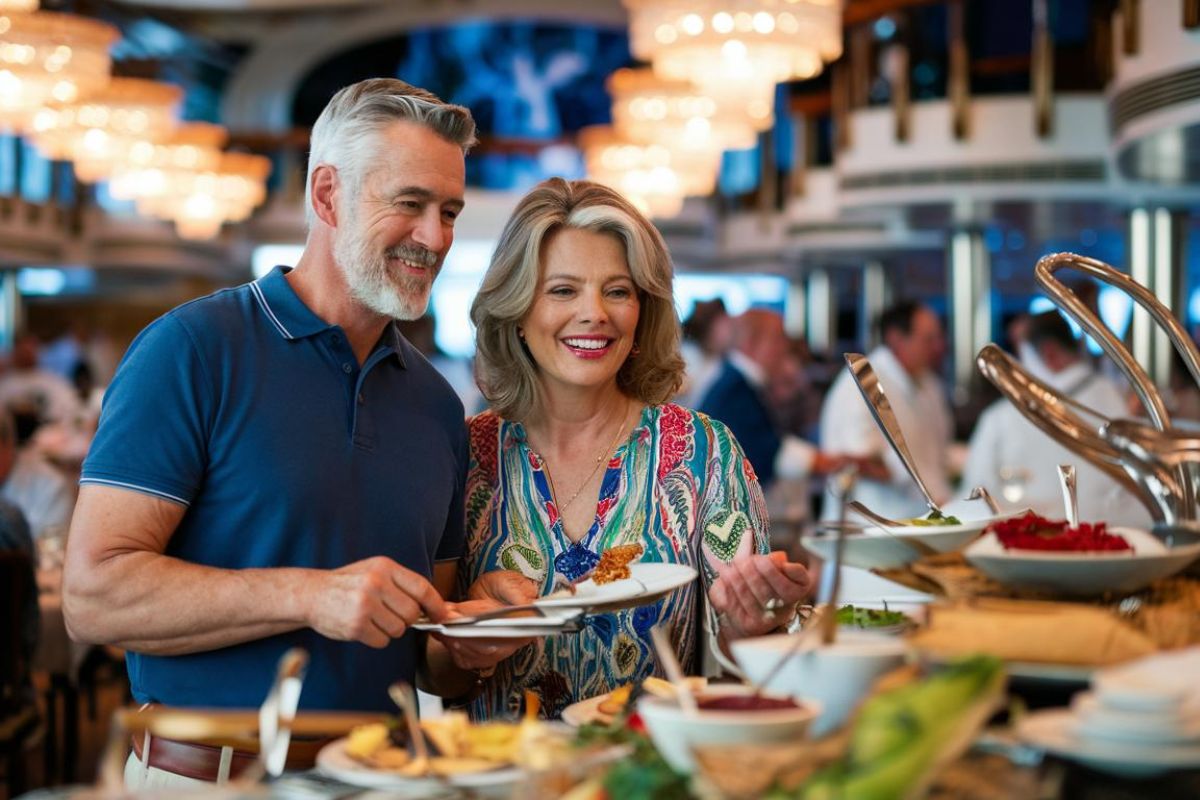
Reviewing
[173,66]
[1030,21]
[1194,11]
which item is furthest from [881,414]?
[173,66]

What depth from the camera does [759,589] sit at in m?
2.01

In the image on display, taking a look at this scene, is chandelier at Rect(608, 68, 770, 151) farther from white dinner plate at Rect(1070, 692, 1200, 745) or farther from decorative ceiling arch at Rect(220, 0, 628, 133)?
decorative ceiling arch at Rect(220, 0, 628, 133)

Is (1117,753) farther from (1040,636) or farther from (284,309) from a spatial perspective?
(284,309)

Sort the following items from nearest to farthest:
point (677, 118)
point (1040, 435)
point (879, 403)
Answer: point (879, 403) → point (1040, 435) → point (677, 118)

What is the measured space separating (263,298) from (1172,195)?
9976 millimetres

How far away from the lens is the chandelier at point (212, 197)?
15.2 m

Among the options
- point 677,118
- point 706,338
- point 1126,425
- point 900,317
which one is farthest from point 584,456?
point 677,118

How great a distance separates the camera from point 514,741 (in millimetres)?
1351

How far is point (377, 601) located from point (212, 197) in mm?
14619

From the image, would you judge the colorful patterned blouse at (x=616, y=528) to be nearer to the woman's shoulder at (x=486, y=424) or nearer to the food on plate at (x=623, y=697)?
the woman's shoulder at (x=486, y=424)

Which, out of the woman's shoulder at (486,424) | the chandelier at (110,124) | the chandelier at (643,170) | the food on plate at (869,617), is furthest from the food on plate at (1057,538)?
the chandelier at (643,170)

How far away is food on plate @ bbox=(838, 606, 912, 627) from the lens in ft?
5.60

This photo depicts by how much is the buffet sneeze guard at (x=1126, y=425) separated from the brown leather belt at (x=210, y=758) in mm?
998

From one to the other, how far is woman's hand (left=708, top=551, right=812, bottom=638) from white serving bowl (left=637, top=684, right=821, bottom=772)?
82 centimetres
